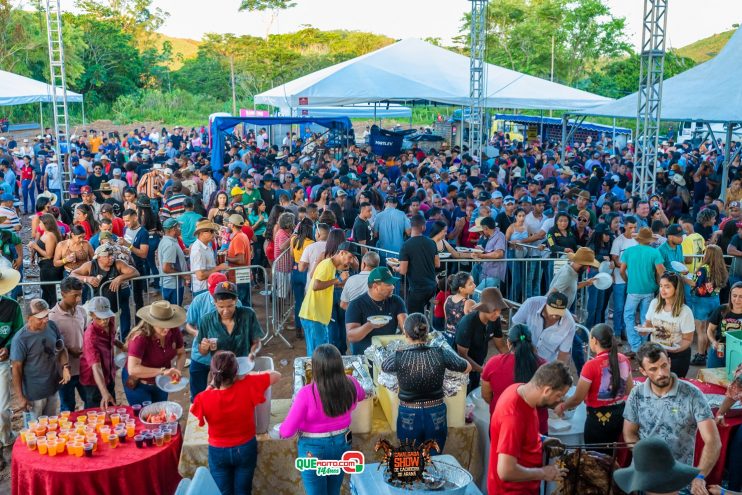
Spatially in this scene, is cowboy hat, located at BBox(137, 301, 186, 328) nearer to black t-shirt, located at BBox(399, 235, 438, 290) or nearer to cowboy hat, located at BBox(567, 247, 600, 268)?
black t-shirt, located at BBox(399, 235, 438, 290)

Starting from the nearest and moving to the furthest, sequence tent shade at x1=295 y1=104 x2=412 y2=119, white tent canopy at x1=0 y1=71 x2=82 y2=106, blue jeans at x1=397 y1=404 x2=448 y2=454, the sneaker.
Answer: blue jeans at x1=397 y1=404 x2=448 y2=454, the sneaker, white tent canopy at x1=0 y1=71 x2=82 y2=106, tent shade at x1=295 y1=104 x2=412 y2=119

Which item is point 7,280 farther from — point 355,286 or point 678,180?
point 678,180

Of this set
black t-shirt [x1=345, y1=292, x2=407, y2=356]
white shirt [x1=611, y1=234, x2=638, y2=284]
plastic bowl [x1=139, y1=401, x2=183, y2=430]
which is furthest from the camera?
white shirt [x1=611, y1=234, x2=638, y2=284]

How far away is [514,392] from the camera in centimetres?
379

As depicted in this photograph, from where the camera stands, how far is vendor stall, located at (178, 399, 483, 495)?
4.80 meters

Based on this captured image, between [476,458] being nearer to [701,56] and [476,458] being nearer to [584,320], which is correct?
[584,320]

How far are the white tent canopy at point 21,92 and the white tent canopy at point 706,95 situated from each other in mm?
13297

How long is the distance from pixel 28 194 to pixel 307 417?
1539 centimetres

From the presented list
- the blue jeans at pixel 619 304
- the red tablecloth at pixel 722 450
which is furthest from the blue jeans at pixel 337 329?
the red tablecloth at pixel 722 450

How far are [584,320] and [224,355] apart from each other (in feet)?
18.2

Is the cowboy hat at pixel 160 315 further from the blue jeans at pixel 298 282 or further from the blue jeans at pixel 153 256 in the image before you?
the blue jeans at pixel 153 256

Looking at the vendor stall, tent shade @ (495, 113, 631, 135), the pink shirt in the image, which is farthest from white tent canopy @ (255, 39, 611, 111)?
the pink shirt

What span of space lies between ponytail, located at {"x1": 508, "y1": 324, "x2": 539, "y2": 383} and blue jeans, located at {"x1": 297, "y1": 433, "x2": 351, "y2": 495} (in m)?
1.23

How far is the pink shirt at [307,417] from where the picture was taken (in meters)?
4.25
